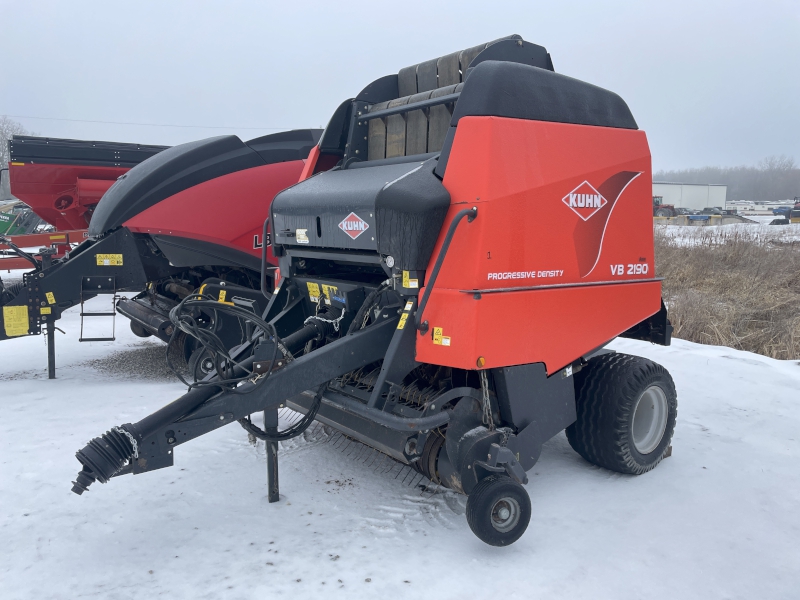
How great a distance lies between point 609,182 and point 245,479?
2404mm

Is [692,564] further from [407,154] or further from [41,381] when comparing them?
[41,381]

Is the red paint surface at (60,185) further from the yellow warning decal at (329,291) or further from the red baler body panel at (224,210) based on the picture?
the yellow warning decal at (329,291)

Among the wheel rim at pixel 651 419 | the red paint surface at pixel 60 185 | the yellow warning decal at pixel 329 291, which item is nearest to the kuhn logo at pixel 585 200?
the wheel rim at pixel 651 419

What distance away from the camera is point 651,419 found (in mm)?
3764

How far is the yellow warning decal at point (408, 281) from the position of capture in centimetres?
299

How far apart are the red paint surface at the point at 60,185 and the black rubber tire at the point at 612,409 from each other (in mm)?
7005

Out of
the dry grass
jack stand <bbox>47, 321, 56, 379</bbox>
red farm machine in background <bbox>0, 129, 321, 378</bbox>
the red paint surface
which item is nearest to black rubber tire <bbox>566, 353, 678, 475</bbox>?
red farm machine in background <bbox>0, 129, 321, 378</bbox>

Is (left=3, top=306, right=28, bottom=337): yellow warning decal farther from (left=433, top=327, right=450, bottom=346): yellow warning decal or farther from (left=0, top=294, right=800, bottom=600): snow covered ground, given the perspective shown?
(left=433, top=327, right=450, bottom=346): yellow warning decal

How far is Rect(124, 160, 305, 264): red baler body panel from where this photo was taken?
5.57 metres

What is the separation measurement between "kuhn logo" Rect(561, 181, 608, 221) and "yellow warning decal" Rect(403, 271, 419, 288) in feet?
2.65

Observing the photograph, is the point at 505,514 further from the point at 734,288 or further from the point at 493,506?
the point at 734,288

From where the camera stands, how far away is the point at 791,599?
2.46m

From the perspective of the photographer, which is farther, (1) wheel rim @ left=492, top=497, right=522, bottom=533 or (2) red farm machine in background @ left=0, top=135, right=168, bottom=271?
(2) red farm machine in background @ left=0, top=135, right=168, bottom=271

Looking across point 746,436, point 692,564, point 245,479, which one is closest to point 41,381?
point 245,479
